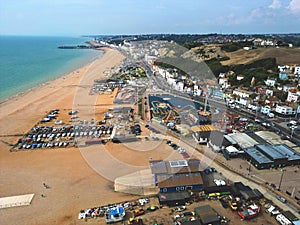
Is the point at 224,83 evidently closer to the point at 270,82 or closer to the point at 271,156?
the point at 270,82

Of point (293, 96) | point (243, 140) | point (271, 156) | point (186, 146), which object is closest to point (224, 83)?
point (293, 96)

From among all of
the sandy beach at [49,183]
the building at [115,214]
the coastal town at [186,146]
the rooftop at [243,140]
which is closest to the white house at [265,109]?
the coastal town at [186,146]

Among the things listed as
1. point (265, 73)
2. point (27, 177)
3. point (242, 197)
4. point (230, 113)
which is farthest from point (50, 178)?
point (265, 73)

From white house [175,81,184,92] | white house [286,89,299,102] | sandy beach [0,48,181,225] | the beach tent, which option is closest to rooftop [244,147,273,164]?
sandy beach [0,48,181,225]

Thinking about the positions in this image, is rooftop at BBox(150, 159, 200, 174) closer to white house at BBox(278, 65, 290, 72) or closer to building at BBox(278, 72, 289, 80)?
building at BBox(278, 72, 289, 80)

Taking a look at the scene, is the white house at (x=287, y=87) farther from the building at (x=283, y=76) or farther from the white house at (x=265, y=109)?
the white house at (x=265, y=109)

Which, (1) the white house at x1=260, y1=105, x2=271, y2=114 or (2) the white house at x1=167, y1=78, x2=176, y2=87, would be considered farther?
(2) the white house at x1=167, y1=78, x2=176, y2=87

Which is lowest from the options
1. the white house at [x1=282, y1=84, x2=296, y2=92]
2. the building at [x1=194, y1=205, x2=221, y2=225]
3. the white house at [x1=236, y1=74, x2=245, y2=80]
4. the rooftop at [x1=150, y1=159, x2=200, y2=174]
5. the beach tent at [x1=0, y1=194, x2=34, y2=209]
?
the beach tent at [x1=0, y1=194, x2=34, y2=209]

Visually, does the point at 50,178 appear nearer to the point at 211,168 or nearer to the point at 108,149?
the point at 108,149
